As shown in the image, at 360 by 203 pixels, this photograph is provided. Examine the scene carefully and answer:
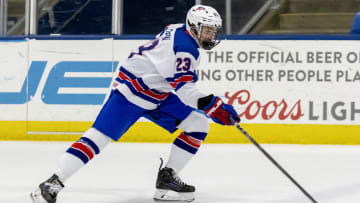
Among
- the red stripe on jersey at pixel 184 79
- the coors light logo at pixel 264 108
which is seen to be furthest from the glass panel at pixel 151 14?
the red stripe on jersey at pixel 184 79

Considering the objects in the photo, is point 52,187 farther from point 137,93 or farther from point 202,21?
point 202,21

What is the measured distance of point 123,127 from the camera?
310cm

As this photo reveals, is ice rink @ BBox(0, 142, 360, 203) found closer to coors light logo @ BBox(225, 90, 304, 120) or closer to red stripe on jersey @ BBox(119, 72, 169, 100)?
coors light logo @ BBox(225, 90, 304, 120)

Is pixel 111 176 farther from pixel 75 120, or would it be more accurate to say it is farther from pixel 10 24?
pixel 10 24

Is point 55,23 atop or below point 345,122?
atop

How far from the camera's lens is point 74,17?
5.97m

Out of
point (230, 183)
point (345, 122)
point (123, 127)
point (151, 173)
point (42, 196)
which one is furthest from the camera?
point (345, 122)

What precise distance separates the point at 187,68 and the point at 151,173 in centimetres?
Answer: 137

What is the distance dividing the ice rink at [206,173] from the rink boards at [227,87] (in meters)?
0.19

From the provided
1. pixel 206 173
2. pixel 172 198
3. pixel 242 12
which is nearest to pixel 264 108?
pixel 242 12

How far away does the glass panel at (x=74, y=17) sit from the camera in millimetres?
5938

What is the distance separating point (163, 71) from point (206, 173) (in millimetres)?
1288

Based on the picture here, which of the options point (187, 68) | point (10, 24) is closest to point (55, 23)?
point (10, 24)

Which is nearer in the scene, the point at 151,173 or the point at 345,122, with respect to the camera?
the point at 151,173
